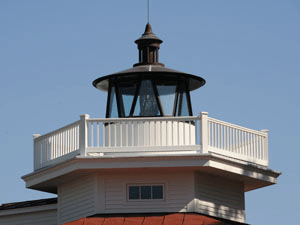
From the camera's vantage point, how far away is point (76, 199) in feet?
111

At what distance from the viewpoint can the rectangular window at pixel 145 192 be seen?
32.7m

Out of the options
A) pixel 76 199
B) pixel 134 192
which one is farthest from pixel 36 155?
pixel 134 192

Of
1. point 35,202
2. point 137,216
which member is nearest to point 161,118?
point 137,216

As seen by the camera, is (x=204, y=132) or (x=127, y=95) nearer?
(x=204, y=132)

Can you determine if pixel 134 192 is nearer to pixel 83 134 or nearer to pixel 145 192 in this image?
pixel 145 192

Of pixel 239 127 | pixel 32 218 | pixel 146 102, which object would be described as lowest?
pixel 32 218

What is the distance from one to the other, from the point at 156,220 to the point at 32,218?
5.99m

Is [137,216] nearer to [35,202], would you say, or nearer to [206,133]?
[206,133]

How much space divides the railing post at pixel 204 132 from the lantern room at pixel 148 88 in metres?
1.88

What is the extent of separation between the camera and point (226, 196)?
33719 millimetres

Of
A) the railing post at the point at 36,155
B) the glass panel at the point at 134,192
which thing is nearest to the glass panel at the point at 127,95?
the glass panel at the point at 134,192

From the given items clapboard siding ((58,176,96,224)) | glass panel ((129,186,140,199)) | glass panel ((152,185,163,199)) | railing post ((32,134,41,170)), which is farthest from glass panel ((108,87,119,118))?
glass panel ((152,185,163,199))

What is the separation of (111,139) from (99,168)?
987 millimetres

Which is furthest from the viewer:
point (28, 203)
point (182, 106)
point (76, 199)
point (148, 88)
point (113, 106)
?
point (28, 203)
